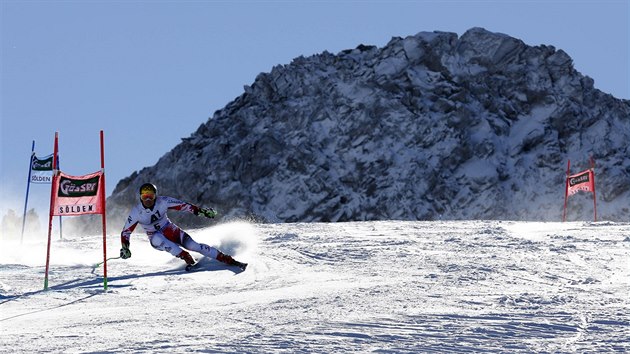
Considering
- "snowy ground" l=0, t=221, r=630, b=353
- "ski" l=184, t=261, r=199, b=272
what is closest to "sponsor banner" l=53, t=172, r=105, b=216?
"snowy ground" l=0, t=221, r=630, b=353

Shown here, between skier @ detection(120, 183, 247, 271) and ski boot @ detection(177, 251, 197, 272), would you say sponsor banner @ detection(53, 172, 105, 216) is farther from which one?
ski boot @ detection(177, 251, 197, 272)

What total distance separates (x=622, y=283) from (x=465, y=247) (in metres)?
4.33

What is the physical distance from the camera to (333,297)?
29.4 feet

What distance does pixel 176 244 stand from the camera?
41.1 feet

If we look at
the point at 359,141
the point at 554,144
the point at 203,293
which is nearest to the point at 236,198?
the point at 359,141

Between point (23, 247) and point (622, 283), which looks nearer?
point (622, 283)

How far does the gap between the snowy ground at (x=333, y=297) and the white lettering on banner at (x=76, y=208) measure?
0.92 meters

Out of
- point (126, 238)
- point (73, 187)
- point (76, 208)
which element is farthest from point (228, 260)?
point (73, 187)

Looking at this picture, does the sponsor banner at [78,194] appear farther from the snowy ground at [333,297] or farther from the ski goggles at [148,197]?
the ski goggles at [148,197]

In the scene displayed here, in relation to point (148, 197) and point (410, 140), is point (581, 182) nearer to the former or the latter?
point (148, 197)

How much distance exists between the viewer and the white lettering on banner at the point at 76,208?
10746 millimetres

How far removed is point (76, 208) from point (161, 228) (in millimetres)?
2073

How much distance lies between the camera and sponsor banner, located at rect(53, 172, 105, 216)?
10.8m

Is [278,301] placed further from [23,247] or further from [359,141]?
[359,141]
